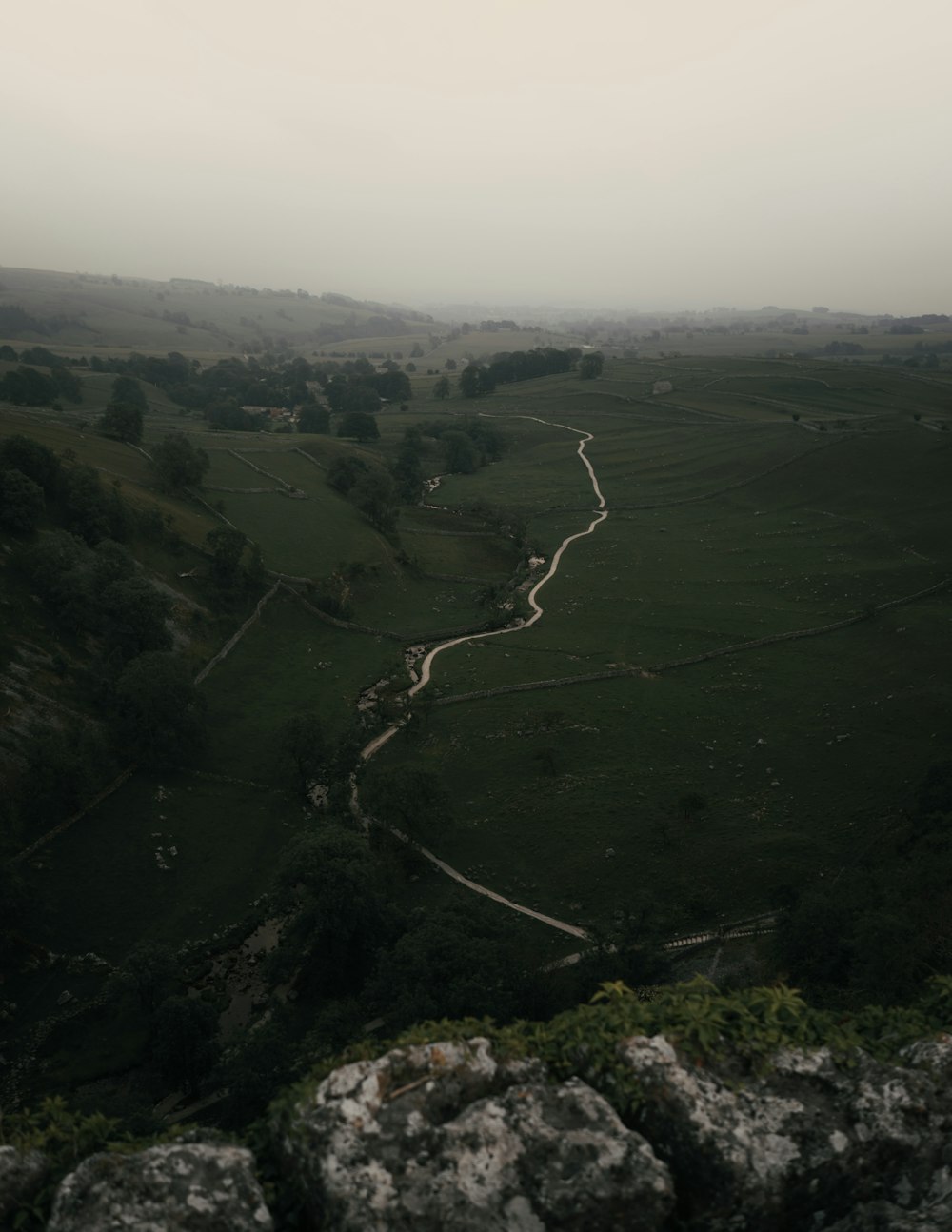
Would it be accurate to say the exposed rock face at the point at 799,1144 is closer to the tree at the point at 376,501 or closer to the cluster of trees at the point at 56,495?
the cluster of trees at the point at 56,495

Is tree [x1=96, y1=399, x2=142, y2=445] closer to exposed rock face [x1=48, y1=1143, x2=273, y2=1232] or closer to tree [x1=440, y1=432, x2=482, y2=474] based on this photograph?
tree [x1=440, y1=432, x2=482, y2=474]

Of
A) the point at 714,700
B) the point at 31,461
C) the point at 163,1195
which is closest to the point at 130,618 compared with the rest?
the point at 31,461

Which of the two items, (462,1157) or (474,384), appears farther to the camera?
(474,384)

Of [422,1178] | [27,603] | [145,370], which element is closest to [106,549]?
[27,603]

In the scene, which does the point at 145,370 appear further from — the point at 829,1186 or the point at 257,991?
the point at 829,1186

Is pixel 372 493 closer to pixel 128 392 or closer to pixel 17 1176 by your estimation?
pixel 17 1176

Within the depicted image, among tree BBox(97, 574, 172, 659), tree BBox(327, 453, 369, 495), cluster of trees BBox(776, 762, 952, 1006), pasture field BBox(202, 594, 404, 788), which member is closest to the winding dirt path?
pasture field BBox(202, 594, 404, 788)

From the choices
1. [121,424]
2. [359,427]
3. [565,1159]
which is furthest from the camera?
[359,427]
